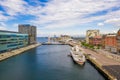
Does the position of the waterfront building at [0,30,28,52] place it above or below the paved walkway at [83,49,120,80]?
above

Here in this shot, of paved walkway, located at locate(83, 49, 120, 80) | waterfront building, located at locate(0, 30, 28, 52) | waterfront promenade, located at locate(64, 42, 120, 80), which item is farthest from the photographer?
waterfront building, located at locate(0, 30, 28, 52)

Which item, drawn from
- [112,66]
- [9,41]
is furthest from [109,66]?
[9,41]

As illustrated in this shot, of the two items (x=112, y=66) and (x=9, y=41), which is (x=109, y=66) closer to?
(x=112, y=66)

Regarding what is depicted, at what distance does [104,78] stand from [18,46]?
105 m

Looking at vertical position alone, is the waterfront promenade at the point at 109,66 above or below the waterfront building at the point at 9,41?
below

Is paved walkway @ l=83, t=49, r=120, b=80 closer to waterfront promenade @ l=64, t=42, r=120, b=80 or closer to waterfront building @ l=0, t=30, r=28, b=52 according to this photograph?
waterfront promenade @ l=64, t=42, r=120, b=80

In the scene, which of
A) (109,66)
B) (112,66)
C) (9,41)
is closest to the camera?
(112,66)

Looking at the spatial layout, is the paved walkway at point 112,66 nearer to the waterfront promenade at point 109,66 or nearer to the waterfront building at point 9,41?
the waterfront promenade at point 109,66

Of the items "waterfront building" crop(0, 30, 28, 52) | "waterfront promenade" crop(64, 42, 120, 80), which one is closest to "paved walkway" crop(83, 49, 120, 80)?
"waterfront promenade" crop(64, 42, 120, 80)

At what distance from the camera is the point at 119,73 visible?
54844mm

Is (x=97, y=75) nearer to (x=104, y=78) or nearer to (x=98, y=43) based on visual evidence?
(x=104, y=78)

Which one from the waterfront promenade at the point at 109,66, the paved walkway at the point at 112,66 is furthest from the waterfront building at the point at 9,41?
the paved walkway at the point at 112,66

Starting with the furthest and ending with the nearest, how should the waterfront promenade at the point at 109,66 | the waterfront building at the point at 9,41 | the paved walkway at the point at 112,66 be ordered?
the waterfront building at the point at 9,41, the paved walkway at the point at 112,66, the waterfront promenade at the point at 109,66

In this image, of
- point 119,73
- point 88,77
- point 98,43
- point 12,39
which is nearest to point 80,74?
point 88,77
